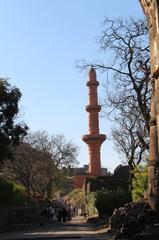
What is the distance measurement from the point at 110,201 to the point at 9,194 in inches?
258

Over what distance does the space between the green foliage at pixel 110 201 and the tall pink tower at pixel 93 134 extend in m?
37.4

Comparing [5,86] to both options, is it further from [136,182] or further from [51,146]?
[51,146]

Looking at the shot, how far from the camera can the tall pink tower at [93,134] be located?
7312 centimetres

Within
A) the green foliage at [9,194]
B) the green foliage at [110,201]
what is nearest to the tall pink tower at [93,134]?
the green foliage at [9,194]

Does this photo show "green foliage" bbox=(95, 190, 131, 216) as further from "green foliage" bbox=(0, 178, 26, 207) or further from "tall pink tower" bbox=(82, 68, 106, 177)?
"tall pink tower" bbox=(82, 68, 106, 177)

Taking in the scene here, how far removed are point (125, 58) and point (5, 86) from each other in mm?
7590

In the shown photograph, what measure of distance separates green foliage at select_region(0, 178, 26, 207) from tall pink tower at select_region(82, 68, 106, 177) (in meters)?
34.4

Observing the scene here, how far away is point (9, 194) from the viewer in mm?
33406

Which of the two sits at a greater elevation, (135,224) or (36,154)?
(36,154)

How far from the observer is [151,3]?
11.1 metres

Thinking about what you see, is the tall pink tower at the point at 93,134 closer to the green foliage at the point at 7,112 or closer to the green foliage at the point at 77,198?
the green foliage at the point at 77,198

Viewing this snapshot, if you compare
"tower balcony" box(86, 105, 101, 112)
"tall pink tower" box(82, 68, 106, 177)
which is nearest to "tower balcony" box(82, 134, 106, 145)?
"tall pink tower" box(82, 68, 106, 177)

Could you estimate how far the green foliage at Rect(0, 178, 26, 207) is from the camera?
3165cm

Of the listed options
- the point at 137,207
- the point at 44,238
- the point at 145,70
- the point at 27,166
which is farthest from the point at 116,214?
the point at 27,166
